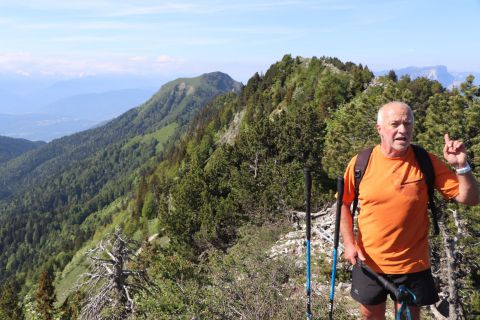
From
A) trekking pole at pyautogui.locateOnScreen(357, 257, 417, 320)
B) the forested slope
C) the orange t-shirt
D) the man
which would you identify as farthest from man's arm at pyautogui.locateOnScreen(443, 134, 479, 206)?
the forested slope

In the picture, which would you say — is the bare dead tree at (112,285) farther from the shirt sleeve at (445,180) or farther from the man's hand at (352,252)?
the shirt sleeve at (445,180)

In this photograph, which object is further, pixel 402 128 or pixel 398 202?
pixel 398 202

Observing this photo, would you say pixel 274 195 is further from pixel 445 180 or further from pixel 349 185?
pixel 445 180

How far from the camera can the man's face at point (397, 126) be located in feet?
13.5

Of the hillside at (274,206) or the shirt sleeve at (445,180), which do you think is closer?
the shirt sleeve at (445,180)

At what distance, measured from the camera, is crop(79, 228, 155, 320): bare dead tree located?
9.99 meters

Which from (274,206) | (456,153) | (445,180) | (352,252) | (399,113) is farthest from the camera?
(274,206)

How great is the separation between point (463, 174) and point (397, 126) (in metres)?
0.81

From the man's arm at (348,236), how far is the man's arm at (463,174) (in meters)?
1.20

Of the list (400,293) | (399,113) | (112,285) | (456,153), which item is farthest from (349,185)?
(112,285)

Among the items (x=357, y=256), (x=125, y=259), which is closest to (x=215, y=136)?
(x=125, y=259)

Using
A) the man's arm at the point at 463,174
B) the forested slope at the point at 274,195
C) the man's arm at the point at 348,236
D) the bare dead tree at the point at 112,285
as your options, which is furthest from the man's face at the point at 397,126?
the bare dead tree at the point at 112,285

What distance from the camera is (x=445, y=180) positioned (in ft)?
13.9

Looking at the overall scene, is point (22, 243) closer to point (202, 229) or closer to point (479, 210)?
point (202, 229)
